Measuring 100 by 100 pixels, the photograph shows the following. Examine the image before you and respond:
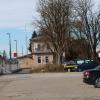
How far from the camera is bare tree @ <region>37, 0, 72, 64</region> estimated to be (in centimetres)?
8144

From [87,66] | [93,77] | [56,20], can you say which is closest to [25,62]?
[56,20]

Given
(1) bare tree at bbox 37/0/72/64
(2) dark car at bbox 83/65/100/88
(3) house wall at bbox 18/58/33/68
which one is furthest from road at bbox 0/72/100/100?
(3) house wall at bbox 18/58/33/68

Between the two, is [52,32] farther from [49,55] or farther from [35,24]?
[49,55]

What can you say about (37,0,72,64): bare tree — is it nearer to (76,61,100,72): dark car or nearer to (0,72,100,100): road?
(76,61,100,72): dark car

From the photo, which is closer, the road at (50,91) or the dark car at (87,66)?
the road at (50,91)

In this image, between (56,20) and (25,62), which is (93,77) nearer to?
(56,20)

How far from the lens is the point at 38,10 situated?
8294 cm

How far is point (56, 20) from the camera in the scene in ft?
272

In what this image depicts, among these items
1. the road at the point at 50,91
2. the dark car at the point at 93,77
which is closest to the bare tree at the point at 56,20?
the road at the point at 50,91

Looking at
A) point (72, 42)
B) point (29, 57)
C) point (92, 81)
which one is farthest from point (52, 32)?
point (92, 81)

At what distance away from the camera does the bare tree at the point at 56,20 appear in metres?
81.4

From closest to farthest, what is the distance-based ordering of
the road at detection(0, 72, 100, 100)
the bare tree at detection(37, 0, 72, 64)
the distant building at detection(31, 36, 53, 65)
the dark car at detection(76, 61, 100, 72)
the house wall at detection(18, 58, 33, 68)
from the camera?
the road at detection(0, 72, 100, 100) → the dark car at detection(76, 61, 100, 72) → the bare tree at detection(37, 0, 72, 64) → the distant building at detection(31, 36, 53, 65) → the house wall at detection(18, 58, 33, 68)

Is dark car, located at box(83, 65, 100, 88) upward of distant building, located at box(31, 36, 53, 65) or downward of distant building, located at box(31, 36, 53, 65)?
downward

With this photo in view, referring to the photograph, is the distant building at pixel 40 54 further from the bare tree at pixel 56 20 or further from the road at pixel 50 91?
the road at pixel 50 91
